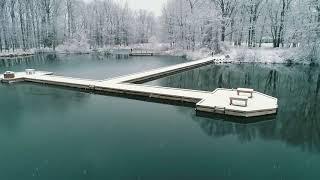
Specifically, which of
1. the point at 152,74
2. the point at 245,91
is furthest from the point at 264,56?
the point at 245,91

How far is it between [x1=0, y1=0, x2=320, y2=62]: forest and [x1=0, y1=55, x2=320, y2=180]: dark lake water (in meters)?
17.2

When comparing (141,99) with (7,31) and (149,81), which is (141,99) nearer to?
(149,81)

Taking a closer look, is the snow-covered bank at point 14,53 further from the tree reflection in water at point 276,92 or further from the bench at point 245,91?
the bench at point 245,91

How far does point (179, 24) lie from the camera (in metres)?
45.9

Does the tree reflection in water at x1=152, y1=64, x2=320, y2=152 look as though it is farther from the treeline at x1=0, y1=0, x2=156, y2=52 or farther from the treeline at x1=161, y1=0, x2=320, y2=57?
the treeline at x1=0, y1=0, x2=156, y2=52

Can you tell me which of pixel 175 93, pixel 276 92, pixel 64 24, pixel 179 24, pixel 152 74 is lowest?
pixel 276 92

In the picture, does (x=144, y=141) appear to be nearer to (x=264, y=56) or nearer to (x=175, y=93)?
(x=175, y=93)

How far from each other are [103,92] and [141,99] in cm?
278

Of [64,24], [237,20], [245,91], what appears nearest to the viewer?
[245,91]

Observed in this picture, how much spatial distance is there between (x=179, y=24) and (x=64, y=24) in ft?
80.9

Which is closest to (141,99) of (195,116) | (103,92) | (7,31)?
(103,92)

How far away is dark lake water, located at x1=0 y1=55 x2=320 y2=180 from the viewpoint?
7586mm

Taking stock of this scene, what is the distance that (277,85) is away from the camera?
18750 millimetres

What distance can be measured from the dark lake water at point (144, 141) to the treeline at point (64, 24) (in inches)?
1432
